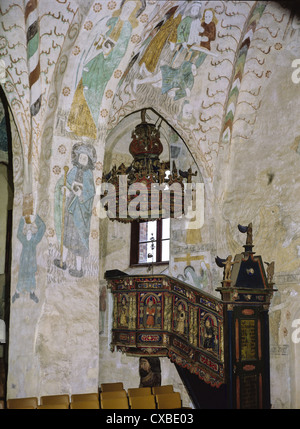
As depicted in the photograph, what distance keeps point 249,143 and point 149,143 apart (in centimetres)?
229

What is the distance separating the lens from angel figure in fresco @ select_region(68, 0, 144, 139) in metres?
9.03

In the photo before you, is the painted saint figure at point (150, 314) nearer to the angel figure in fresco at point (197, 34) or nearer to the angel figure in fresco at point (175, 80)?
the angel figure in fresco at point (175, 80)

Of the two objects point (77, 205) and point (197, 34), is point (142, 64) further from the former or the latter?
point (77, 205)

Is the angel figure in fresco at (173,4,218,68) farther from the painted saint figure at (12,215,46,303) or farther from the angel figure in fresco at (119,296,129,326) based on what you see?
the angel figure in fresco at (119,296,129,326)

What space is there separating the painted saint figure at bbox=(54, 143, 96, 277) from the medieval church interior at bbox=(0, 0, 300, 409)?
0.02 metres

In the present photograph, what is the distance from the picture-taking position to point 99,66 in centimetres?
930

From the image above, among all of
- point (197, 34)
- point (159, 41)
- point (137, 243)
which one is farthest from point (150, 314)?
point (197, 34)

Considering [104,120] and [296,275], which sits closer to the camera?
[104,120]

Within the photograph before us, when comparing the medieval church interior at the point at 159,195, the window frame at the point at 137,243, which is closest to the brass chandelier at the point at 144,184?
the medieval church interior at the point at 159,195

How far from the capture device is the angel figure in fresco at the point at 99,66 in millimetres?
9031

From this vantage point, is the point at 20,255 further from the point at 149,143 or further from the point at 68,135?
the point at 149,143
